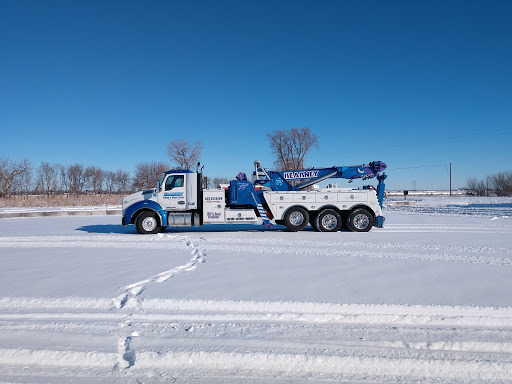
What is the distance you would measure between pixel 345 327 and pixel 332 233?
8132mm

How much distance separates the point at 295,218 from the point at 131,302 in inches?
327

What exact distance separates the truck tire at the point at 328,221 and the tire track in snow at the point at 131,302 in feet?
18.9

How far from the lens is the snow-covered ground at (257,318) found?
2.72 metres

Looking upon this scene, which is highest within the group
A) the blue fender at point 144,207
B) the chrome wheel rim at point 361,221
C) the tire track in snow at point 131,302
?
the blue fender at point 144,207

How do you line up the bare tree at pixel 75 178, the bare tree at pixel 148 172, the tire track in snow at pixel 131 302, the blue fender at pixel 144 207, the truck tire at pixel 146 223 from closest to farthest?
the tire track in snow at pixel 131 302 → the blue fender at pixel 144 207 → the truck tire at pixel 146 223 → the bare tree at pixel 148 172 → the bare tree at pixel 75 178

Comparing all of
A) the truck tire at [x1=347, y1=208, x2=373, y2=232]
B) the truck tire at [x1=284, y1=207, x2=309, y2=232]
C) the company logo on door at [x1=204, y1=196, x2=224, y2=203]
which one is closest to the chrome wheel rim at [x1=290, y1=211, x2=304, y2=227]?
the truck tire at [x1=284, y1=207, x2=309, y2=232]

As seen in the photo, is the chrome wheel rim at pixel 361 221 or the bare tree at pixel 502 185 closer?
the chrome wheel rim at pixel 361 221

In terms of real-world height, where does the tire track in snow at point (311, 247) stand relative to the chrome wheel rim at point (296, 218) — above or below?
below

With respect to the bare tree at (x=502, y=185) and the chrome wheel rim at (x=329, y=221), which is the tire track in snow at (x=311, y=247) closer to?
the chrome wheel rim at (x=329, y=221)

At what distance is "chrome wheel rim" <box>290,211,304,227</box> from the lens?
38.6 ft

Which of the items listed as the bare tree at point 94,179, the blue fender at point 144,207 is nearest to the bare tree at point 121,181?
the bare tree at point 94,179

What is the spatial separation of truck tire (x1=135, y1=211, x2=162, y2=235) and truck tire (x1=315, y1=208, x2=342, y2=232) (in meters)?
6.47

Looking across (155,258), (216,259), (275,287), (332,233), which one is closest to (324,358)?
(275,287)

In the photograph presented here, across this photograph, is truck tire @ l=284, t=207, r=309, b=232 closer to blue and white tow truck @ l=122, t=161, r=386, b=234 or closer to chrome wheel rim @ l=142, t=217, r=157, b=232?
blue and white tow truck @ l=122, t=161, r=386, b=234
